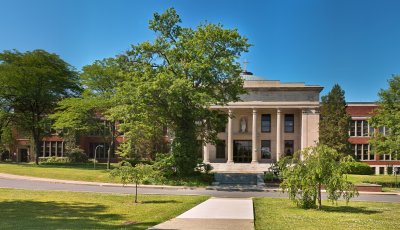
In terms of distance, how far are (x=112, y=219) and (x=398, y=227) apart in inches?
368

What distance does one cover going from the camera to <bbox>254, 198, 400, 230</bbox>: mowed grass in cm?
1345

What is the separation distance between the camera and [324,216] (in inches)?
628

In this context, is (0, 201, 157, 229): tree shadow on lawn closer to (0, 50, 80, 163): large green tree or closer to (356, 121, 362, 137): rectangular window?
(0, 50, 80, 163): large green tree

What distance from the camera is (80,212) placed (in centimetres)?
1596

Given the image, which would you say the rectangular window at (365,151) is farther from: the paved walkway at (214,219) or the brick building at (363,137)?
the paved walkway at (214,219)

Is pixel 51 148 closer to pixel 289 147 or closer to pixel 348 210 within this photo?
pixel 289 147

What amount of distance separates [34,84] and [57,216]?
38.9m

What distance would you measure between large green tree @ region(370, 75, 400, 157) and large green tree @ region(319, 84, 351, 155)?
11703mm

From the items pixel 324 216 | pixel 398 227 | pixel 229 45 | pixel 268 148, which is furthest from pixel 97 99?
pixel 398 227

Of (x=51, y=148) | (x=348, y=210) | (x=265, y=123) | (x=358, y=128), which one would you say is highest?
(x=265, y=123)

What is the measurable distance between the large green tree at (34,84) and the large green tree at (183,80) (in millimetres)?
18691

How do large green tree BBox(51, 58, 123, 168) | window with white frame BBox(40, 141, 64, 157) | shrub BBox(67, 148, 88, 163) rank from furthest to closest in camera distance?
window with white frame BBox(40, 141, 64, 157) < shrub BBox(67, 148, 88, 163) < large green tree BBox(51, 58, 123, 168)

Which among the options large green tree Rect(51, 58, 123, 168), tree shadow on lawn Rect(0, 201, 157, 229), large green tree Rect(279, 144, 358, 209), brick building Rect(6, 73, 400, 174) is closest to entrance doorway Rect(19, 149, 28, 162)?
large green tree Rect(51, 58, 123, 168)

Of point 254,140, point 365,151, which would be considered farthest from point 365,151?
point 254,140
